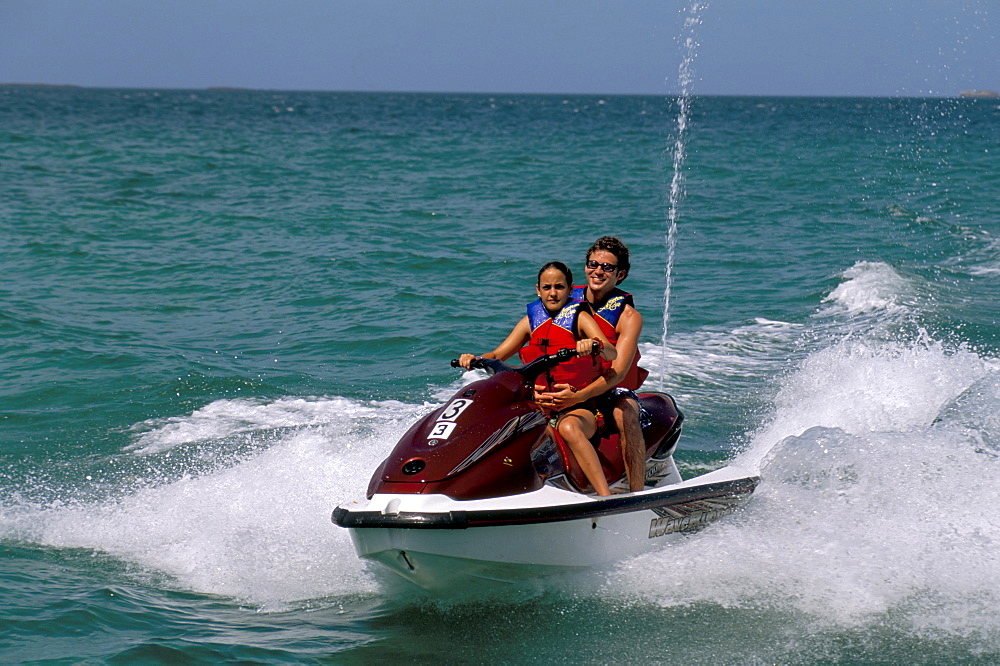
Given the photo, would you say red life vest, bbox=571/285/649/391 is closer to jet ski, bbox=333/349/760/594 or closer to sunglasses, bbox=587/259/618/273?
sunglasses, bbox=587/259/618/273

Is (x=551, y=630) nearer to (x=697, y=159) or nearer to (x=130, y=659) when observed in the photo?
(x=130, y=659)

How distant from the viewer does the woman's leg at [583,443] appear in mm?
5070

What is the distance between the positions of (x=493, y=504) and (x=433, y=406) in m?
3.57

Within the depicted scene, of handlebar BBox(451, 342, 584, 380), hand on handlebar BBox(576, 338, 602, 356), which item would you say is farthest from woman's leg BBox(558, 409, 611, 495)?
hand on handlebar BBox(576, 338, 602, 356)

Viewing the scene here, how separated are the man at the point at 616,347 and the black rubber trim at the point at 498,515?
0.30 metres

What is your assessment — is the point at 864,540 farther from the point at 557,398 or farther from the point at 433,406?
the point at 433,406

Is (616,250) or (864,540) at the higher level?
(616,250)

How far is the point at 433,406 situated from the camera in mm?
8086

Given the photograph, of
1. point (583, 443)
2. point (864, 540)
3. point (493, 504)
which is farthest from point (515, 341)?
point (864, 540)

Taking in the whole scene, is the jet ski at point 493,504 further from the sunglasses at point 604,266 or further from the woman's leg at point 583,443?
the sunglasses at point 604,266

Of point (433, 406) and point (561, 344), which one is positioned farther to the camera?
point (433, 406)

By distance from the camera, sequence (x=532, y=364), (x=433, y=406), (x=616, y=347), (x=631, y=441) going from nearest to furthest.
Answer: (x=532, y=364) → (x=616, y=347) → (x=631, y=441) → (x=433, y=406)

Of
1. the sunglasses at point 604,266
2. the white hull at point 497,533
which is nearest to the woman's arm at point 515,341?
the sunglasses at point 604,266

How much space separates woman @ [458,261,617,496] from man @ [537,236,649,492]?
58 millimetres
